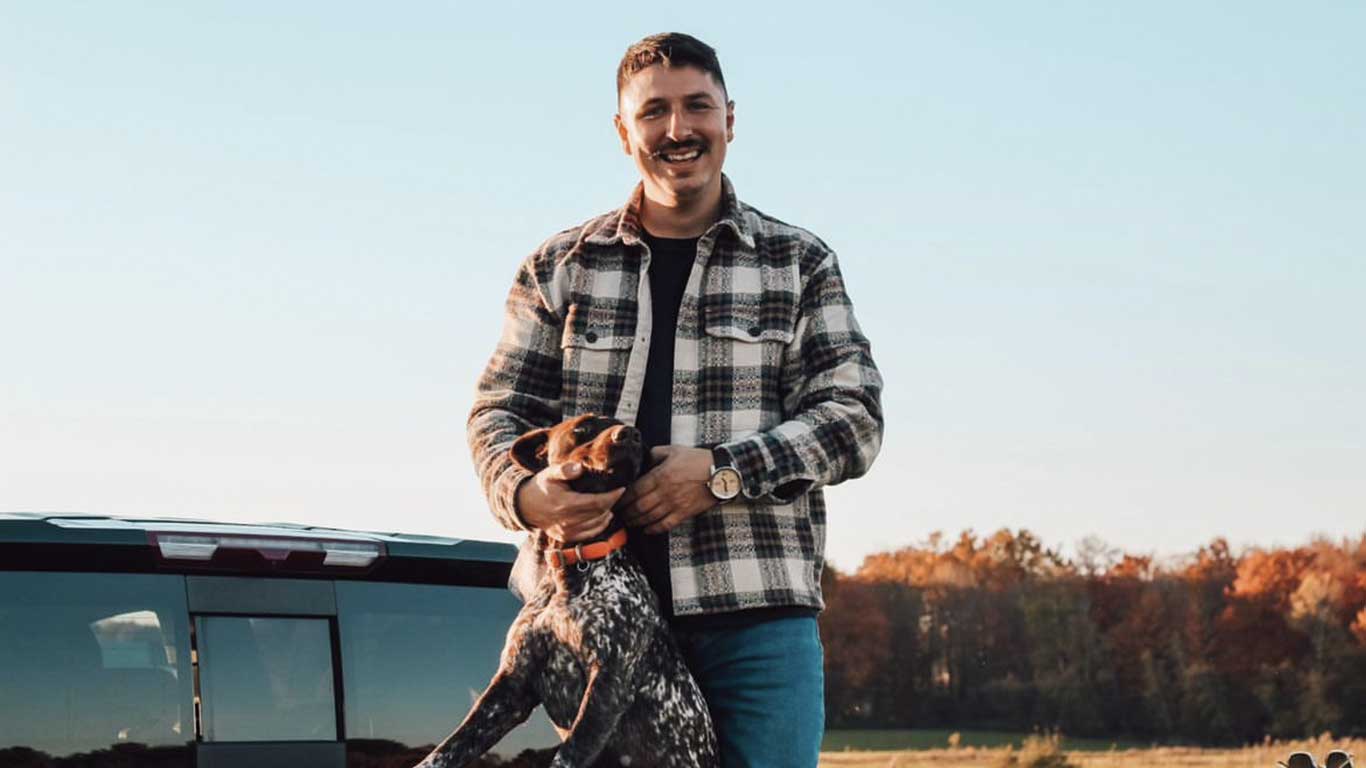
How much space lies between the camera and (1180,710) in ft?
199

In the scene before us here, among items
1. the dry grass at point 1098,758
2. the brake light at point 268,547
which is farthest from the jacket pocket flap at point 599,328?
the dry grass at point 1098,758

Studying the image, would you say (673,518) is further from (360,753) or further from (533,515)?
(360,753)

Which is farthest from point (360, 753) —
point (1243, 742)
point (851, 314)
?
point (1243, 742)

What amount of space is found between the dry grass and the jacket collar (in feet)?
101

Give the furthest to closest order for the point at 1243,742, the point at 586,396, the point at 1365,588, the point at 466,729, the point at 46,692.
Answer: the point at 1365,588
the point at 1243,742
the point at 46,692
the point at 586,396
the point at 466,729

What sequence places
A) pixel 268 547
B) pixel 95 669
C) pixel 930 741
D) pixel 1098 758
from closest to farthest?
pixel 95 669 → pixel 268 547 → pixel 1098 758 → pixel 930 741

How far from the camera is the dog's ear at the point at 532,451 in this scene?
307 centimetres

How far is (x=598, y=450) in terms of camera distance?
9.45 ft

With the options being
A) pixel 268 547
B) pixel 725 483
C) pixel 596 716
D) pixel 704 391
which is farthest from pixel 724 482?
pixel 268 547

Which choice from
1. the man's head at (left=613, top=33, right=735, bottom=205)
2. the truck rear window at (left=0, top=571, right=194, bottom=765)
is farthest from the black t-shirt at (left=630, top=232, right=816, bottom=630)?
the truck rear window at (left=0, top=571, right=194, bottom=765)

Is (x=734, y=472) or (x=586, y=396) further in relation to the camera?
(x=586, y=396)

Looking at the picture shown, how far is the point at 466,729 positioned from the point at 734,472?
0.59 m

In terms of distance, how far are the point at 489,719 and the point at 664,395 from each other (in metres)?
0.63

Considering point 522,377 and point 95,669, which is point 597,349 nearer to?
point 522,377
